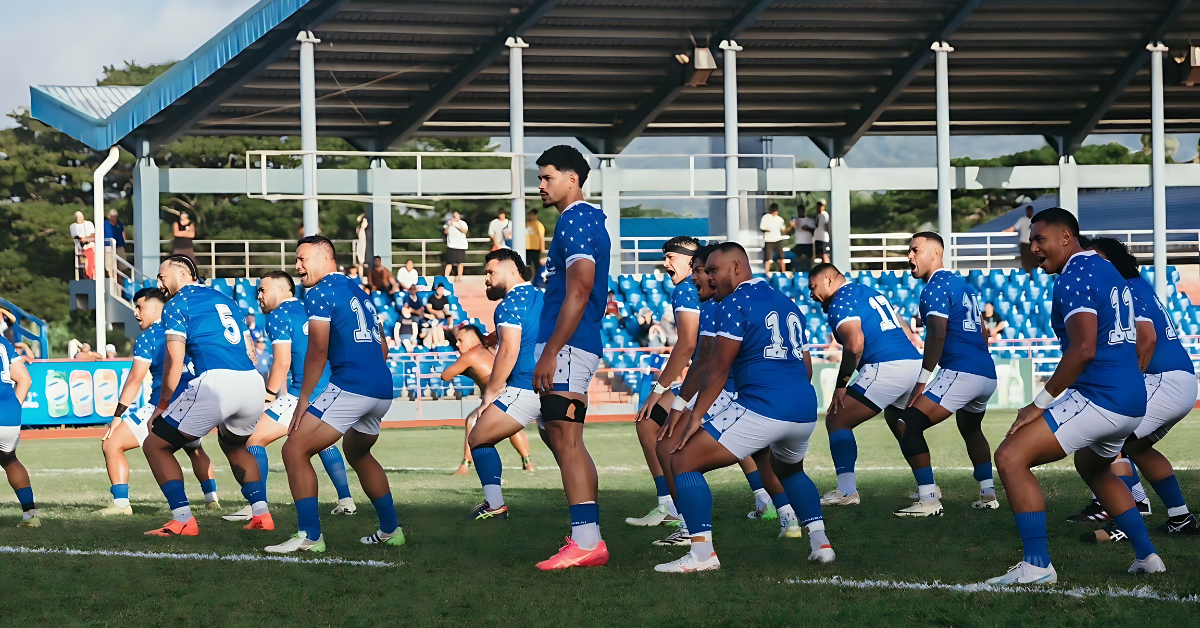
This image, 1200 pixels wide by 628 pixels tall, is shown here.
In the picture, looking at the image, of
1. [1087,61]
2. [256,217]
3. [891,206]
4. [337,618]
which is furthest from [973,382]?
[891,206]

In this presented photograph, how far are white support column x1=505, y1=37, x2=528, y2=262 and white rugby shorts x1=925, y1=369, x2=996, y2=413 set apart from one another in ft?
56.1

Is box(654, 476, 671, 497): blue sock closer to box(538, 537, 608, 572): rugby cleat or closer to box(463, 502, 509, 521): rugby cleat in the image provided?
box(463, 502, 509, 521): rugby cleat

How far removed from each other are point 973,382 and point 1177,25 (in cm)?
2299

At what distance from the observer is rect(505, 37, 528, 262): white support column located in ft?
83.0

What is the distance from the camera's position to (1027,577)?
5656 mm

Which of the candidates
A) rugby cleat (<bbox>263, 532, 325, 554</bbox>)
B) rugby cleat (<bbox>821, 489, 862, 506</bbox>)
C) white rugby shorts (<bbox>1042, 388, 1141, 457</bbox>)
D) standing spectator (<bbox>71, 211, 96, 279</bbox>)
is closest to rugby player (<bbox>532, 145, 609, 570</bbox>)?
rugby cleat (<bbox>263, 532, 325, 554</bbox>)

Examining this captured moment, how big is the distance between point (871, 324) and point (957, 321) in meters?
0.65

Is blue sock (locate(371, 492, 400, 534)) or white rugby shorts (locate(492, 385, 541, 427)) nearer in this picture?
blue sock (locate(371, 492, 400, 534))

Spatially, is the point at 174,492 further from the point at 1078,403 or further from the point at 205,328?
the point at 1078,403

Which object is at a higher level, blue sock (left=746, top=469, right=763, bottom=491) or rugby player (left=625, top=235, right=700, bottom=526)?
rugby player (left=625, top=235, right=700, bottom=526)

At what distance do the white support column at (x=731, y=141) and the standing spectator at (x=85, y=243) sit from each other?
45.2 ft

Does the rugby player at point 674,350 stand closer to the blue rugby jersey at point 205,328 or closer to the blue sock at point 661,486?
the blue sock at point 661,486

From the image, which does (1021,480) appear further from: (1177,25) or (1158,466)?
(1177,25)

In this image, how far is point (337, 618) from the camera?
5.26 m
